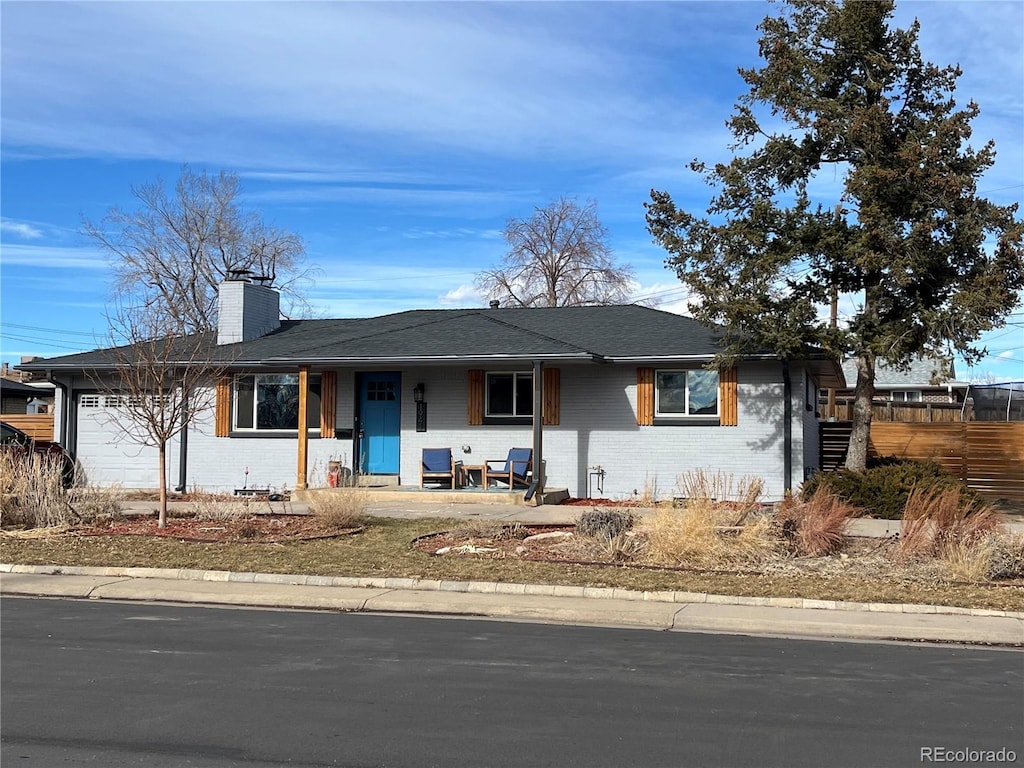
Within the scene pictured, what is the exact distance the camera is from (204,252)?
41562 mm

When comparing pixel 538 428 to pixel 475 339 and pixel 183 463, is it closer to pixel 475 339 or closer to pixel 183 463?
pixel 475 339

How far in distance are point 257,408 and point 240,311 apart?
3015 mm

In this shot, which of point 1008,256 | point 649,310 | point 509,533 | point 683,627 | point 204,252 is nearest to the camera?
point 683,627

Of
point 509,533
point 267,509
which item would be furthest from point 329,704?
point 267,509

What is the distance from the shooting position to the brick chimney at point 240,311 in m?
23.8

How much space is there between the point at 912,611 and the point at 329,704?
20.0 ft

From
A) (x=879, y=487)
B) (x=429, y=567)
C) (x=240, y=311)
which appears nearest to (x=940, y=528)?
(x=879, y=487)

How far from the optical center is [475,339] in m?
20.6

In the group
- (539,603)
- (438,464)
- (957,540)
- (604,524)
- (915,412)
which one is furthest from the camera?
(915,412)

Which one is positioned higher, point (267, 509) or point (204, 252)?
point (204, 252)

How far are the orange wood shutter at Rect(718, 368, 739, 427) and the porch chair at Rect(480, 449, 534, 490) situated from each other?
380cm

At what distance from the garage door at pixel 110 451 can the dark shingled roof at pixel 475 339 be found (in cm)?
117

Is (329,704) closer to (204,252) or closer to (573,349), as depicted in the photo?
(573,349)

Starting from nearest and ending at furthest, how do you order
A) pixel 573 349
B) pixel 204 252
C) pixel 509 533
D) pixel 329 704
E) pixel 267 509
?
pixel 329 704
pixel 509 533
pixel 267 509
pixel 573 349
pixel 204 252
